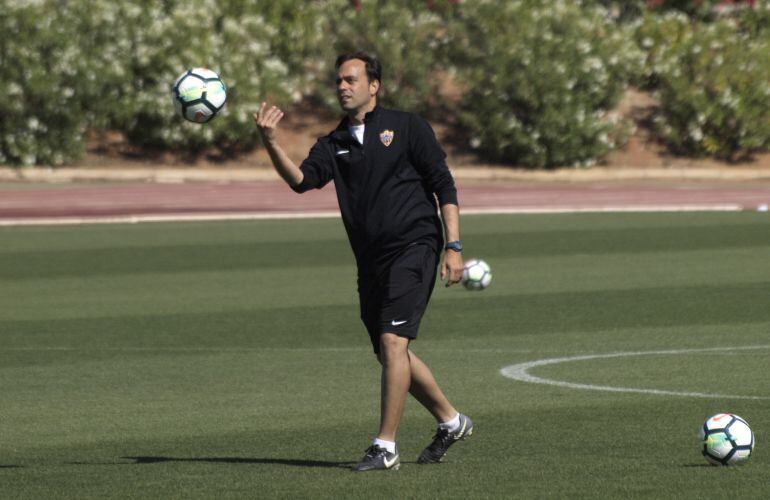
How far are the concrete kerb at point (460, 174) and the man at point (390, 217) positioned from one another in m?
35.0

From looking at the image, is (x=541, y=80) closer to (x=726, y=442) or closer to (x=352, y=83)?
(x=352, y=83)

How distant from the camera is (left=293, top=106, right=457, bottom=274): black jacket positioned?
872 centimetres

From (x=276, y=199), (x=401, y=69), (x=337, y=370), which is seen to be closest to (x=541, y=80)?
(x=401, y=69)

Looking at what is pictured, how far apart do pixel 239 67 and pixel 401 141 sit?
131 feet

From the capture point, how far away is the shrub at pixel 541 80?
47.2m

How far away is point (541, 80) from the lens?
47812 mm

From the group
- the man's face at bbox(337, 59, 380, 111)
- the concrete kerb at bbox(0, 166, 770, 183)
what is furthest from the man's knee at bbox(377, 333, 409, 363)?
the concrete kerb at bbox(0, 166, 770, 183)

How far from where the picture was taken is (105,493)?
8031 mm

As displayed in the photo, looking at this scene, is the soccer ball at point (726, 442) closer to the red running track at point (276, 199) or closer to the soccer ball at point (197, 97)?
the soccer ball at point (197, 97)

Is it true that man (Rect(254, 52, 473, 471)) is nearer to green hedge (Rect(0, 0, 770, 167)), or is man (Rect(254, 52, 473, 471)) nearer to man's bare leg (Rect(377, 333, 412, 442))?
man's bare leg (Rect(377, 333, 412, 442))

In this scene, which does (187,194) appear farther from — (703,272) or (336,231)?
(703,272)

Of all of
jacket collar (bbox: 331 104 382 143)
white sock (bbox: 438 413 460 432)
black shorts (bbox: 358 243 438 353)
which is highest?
jacket collar (bbox: 331 104 382 143)

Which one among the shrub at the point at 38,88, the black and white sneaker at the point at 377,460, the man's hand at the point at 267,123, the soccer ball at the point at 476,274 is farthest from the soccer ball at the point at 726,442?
the shrub at the point at 38,88

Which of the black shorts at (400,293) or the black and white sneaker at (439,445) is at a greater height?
the black shorts at (400,293)
